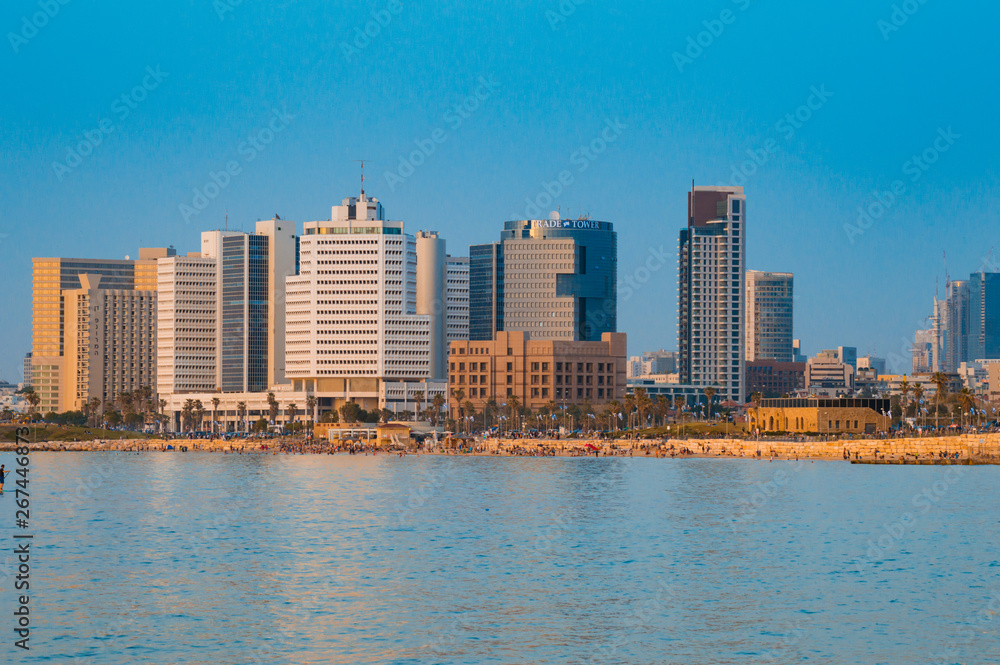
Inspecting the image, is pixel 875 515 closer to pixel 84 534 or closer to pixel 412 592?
pixel 412 592

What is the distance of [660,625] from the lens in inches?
2175

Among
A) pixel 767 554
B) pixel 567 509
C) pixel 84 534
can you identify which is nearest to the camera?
pixel 767 554

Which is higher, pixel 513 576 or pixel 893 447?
pixel 893 447

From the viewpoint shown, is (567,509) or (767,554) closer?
(767,554)

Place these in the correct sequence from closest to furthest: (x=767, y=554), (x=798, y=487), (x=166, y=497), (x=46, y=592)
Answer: (x=46, y=592), (x=767, y=554), (x=166, y=497), (x=798, y=487)

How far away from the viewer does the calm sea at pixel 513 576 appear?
51375 mm

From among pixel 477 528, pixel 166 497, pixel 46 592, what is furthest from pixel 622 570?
pixel 166 497

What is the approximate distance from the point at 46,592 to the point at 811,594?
36389mm

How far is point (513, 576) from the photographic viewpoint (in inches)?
2667

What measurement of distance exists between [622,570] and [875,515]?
36367mm

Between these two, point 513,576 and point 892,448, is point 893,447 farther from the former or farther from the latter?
point 513,576

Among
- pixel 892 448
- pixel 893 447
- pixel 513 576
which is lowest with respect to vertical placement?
pixel 513 576

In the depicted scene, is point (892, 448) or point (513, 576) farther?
point (892, 448)

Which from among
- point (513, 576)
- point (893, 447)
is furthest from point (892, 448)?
point (513, 576)
